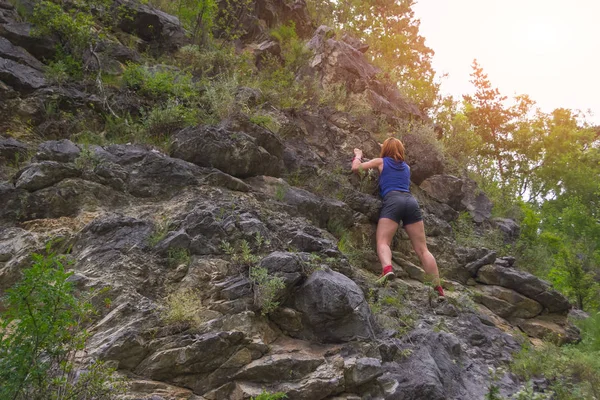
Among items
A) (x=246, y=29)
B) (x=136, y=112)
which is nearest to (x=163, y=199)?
(x=136, y=112)

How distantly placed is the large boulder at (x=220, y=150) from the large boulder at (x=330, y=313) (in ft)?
8.43

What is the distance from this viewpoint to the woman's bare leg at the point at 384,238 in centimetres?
650

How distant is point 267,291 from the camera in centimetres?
455

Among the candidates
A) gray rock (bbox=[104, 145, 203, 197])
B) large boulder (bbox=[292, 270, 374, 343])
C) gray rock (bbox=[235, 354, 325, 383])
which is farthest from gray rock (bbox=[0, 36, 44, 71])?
gray rock (bbox=[235, 354, 325, 383])

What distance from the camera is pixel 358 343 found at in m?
4.55

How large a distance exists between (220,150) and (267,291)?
8.92 feet

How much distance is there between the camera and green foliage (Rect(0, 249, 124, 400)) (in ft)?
9.81

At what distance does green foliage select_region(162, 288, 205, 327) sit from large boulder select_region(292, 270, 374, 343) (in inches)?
40.1

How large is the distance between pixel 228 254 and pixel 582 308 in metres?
8.18

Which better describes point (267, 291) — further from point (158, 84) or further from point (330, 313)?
point (158, 84)

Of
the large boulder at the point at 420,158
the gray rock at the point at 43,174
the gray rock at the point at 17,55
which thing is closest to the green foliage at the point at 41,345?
the gray rock at the point at 43,174

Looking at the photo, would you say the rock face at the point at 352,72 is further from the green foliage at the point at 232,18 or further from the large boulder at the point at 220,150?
the large boulder at the point at 220,150

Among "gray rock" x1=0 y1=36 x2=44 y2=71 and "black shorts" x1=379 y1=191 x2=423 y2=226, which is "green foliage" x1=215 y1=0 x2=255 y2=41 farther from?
"black shorts" x1=379 y1=191 x2=423 y2=226

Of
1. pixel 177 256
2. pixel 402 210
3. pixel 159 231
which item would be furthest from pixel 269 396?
pixel 402 210
